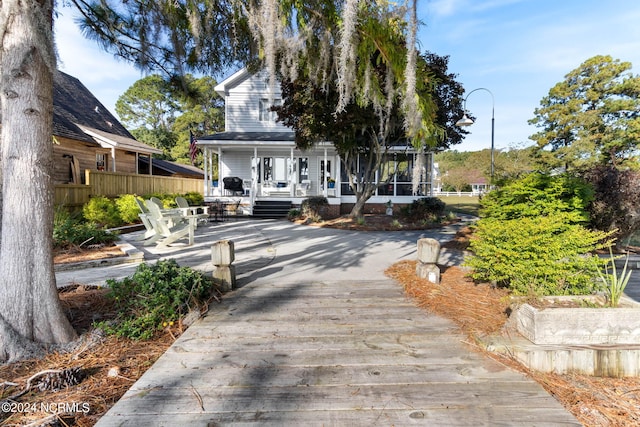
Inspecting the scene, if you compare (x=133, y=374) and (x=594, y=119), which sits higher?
(x=594, y=119)

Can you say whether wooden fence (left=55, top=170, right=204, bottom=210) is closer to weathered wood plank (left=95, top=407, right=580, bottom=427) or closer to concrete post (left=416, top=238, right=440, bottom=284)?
weathered wood plank (left=95, top=407, right=580, bottom=427)

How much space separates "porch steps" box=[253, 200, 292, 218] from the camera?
1442cm

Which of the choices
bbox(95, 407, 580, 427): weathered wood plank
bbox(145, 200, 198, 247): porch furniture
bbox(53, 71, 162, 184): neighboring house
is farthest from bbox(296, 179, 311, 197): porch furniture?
Result: bbox(95, 407, 580, 427): weathered wood plank

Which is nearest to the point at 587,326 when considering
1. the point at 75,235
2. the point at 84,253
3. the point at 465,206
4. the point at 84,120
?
the point at 84,253

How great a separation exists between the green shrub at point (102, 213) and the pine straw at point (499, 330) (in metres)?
8.02

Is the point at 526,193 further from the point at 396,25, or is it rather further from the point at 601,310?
the point at 396,25

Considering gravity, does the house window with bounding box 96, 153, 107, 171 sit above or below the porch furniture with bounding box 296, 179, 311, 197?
above

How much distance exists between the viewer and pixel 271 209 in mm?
14648

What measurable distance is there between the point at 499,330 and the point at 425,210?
10.5m

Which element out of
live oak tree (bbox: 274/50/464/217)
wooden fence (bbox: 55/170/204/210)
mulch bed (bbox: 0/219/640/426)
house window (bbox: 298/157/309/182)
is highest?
live oak tree (bbox: 274/50/464/217)

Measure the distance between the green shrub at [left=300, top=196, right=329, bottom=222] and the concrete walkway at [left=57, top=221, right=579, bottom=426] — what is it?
8425 millimetres

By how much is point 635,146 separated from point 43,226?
31.2m

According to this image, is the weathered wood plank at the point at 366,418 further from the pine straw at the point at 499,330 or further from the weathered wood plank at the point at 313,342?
the weathered wood plank at the point at 313,342

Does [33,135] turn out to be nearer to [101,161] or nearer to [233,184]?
[233,184]
